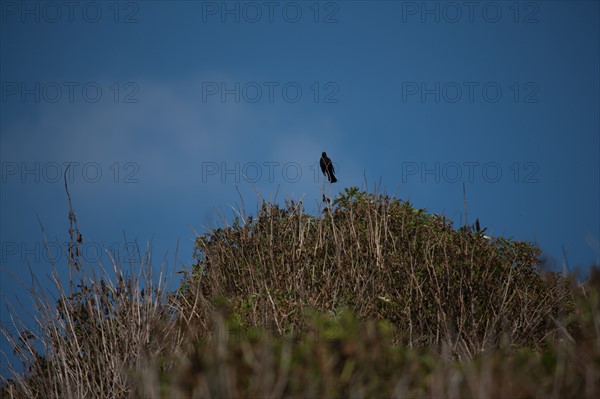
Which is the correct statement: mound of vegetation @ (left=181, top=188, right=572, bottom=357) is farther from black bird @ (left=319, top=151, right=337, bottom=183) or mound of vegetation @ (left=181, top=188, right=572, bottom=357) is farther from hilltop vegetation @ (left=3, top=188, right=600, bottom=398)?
black bird @ (left=319, top=151, right=337, bottom=183)

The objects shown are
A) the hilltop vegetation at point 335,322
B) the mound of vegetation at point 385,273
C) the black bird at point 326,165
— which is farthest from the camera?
the black bird at point 326,165

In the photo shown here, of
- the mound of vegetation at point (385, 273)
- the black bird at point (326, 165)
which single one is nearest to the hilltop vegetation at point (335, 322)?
the mound of vegetation at point (385, 273)

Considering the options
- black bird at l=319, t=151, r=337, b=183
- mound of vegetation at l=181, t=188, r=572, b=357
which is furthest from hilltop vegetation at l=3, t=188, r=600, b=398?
black bird at l=319, t=151, r=337, b=183

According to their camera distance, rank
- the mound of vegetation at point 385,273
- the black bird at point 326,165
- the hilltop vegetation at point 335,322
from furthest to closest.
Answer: the black bird at point 326,165, the mound of vegetation at point 385,273, the hilltop vegetation at point 335,322

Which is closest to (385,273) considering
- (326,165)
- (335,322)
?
(335,322)

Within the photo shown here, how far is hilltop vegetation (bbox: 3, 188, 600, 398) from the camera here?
2844mm

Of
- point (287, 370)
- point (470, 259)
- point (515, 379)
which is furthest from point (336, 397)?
point (470, 259)

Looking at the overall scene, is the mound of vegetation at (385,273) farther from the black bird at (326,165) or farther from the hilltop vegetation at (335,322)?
the black bird at (326,165)

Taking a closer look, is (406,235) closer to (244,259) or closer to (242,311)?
(244,259)

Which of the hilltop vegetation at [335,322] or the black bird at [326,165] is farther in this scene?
the black bird at [326,165]

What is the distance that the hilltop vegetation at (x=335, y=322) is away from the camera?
9.33 feet

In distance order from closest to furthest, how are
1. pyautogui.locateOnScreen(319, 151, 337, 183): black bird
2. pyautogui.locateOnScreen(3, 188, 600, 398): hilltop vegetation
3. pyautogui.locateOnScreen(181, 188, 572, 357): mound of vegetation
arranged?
pyautogui.locateOnScreen(3, 188, 600, 398): hilltop vegetation
pyautogui.locateOnScreen(181, 188, 572, 357): mound of vegetation
pyautogui.locateOnScreen(319, 151, 337, 183): black bird

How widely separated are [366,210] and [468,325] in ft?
6.98

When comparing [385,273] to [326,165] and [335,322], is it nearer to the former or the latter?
[335,322]
